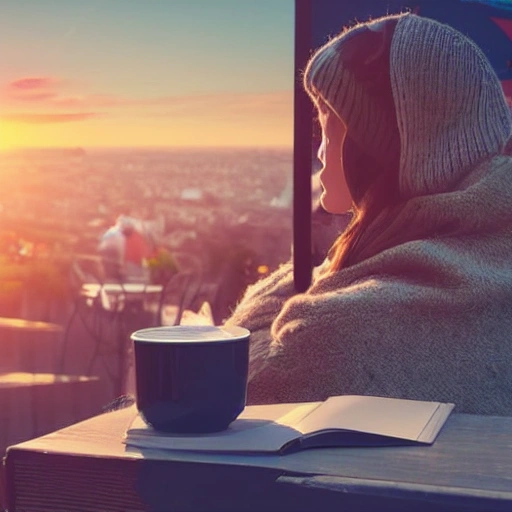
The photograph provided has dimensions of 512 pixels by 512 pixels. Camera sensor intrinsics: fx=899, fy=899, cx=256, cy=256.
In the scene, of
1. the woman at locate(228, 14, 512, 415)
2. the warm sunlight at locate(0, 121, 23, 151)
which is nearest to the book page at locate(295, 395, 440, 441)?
the woman at locate(228, 14, 512, 415)

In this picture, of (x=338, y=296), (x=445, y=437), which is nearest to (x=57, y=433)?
(x=445, y=437)

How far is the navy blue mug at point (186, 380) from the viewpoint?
29.0 inches

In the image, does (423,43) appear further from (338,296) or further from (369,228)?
(338,296)

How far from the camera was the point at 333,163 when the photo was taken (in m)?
1.43

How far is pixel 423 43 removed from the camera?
126 cm

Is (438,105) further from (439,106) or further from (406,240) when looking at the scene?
(406,240)

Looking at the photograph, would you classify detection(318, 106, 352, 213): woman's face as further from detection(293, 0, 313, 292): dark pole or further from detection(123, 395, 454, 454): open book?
detection(123, 395, 454, 454): open book

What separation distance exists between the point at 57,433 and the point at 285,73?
343 cm

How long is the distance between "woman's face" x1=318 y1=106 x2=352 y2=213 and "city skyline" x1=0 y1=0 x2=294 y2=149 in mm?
2093

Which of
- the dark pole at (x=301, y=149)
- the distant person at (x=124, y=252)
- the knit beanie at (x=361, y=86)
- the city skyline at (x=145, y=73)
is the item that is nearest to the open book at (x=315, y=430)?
the dark pole at (x=301, y=149)

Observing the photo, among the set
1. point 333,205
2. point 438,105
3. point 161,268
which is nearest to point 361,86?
point 438,105

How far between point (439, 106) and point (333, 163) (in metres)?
0.22

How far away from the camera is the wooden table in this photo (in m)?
0.59

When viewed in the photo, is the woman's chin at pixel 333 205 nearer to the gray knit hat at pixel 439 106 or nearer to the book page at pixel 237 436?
the gray knit hat at pixel 439 106
